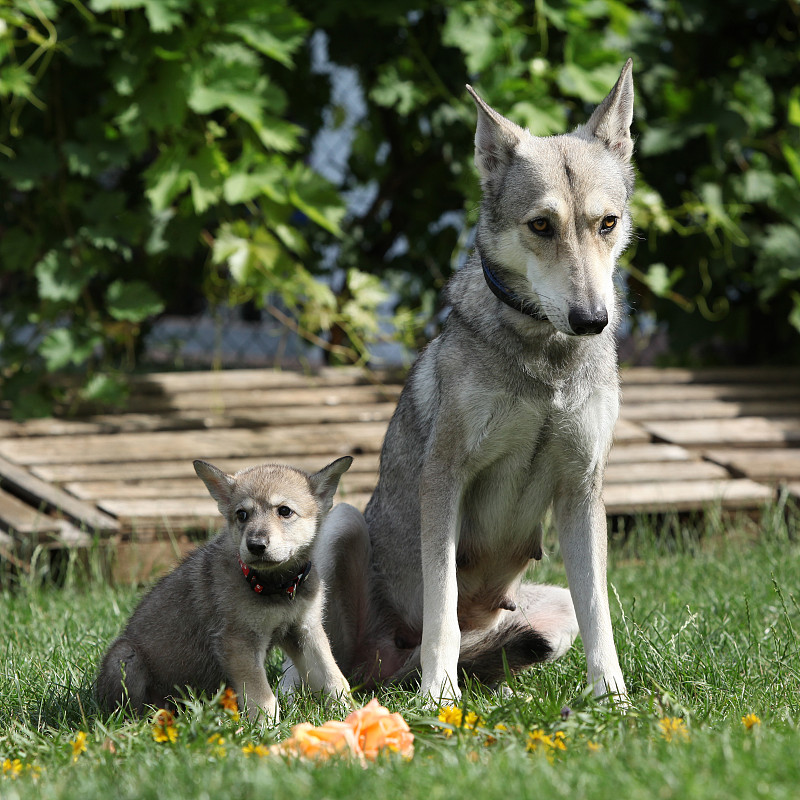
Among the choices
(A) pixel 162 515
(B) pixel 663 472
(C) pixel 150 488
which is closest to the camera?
(A) pixel 162 515

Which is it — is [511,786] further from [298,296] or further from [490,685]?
[298,296]

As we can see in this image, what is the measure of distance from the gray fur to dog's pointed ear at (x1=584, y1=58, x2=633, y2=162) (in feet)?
3.96

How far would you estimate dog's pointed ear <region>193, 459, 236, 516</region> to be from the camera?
296 cm

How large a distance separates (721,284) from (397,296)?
206cm

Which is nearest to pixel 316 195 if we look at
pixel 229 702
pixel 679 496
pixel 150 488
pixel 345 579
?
pixel 150 488

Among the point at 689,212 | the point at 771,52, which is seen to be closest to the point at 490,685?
the point at 689,212

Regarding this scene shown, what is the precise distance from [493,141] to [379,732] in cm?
165

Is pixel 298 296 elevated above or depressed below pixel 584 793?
above

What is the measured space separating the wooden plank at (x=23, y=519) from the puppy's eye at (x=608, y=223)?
260cm

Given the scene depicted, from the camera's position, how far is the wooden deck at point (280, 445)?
4402 mm

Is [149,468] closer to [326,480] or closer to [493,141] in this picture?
[326,480]

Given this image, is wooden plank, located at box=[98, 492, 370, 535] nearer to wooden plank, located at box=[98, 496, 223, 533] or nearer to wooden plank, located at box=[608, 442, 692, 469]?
wooden plank, located at box=[98, 496, 223, 533]

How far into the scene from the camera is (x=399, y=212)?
267 inches

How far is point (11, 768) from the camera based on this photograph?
2324 millimetres
